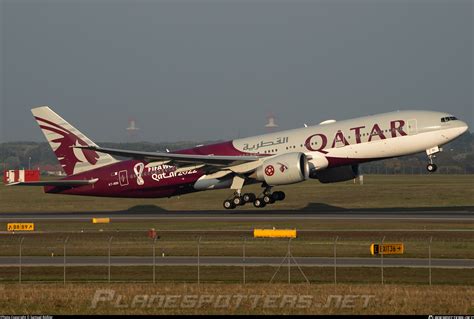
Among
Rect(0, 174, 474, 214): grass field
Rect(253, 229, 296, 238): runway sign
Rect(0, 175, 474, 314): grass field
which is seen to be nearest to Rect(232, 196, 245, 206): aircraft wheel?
Rect(0, 175, 474, 314): grass field

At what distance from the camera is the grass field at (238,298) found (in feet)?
88.5

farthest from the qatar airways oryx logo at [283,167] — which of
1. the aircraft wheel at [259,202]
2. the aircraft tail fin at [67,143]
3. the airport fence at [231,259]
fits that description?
the aircraft tail fin at [67,143]

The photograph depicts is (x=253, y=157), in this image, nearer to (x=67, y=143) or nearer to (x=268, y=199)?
(x=268, y=199)

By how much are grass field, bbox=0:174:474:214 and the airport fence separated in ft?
84.0

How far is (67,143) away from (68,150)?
0.54m

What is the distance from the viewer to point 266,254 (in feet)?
139

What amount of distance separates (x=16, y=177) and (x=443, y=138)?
32185 mm

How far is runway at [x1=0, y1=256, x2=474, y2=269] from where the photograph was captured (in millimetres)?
38438

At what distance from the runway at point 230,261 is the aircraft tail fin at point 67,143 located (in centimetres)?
2557

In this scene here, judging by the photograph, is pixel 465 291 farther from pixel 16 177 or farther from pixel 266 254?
pixel 16 177

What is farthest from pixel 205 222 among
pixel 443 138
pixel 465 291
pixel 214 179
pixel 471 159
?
pixel 471 159

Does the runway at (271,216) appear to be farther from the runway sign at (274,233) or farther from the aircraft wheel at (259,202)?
the runway sign at (274,233)

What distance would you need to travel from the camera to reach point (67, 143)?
6756cm

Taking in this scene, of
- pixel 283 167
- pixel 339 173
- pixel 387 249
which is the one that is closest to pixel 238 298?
pixel 387 249
